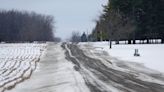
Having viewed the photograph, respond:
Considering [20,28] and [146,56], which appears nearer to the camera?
[146,56]

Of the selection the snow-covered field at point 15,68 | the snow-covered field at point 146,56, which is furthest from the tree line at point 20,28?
the snow-covered field at point 15,68

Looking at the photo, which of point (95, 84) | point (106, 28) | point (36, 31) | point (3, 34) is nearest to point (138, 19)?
point (106, 28)

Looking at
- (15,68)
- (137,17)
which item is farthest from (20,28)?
(15,68)

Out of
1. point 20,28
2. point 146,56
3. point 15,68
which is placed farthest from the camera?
point 20,28

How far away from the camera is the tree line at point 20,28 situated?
552 feet

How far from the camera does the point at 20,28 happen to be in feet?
587

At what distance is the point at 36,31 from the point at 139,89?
17057 centimetres

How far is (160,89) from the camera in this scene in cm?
1722

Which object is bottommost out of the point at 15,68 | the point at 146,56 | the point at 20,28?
the point at 146,56

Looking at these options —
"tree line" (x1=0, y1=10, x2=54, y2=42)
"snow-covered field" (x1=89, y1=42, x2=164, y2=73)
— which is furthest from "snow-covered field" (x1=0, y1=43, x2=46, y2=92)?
"tree line" (x1=0, y1=10, x2=54, y2=42)

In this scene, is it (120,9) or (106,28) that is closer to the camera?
(106,28)

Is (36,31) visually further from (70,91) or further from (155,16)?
(70,91)

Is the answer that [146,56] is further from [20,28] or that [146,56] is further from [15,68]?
[20,28]

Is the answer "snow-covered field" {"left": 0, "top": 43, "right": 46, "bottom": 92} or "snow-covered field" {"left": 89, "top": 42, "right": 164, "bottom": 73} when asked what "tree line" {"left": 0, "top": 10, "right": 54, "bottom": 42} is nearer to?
"snow-covered field" {"left": 89, "top": 42, "right": 164, "bottom": 73}
